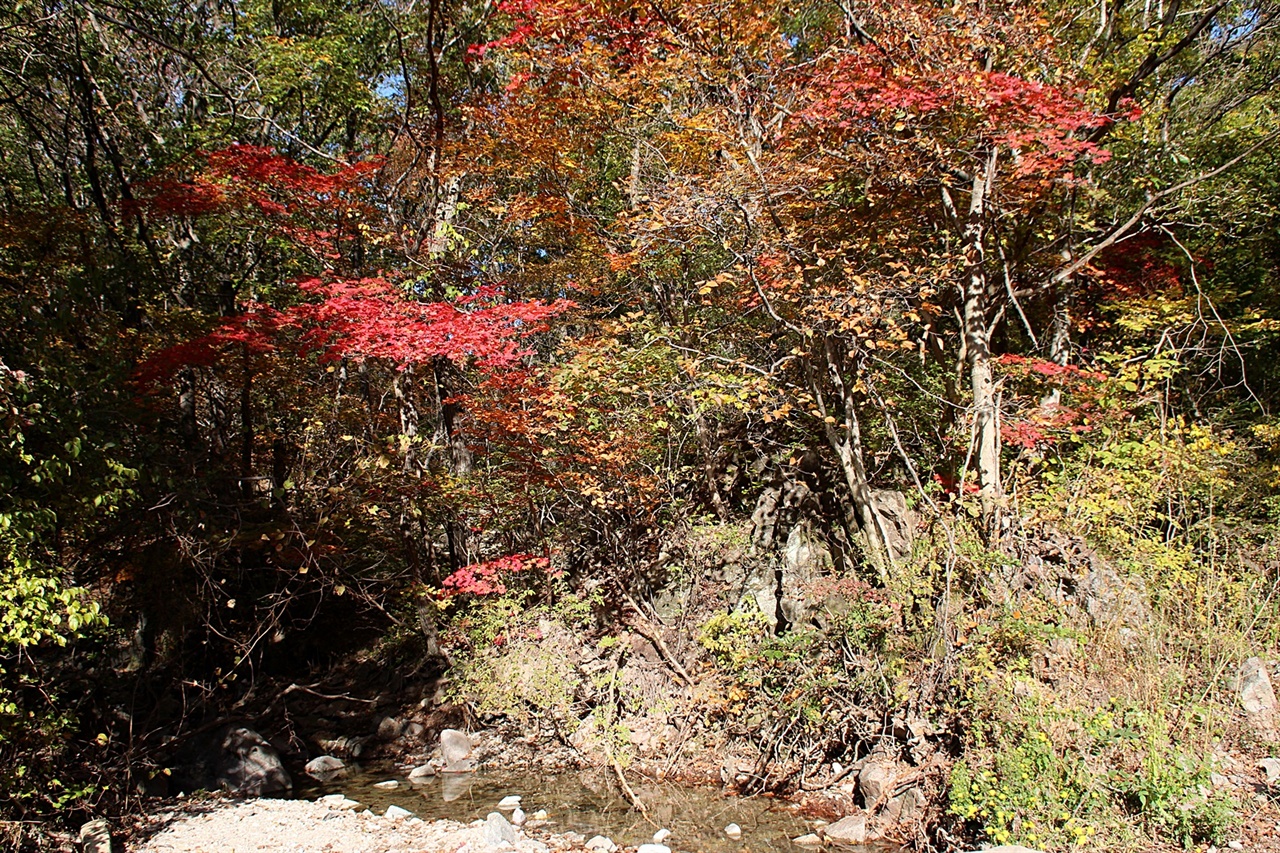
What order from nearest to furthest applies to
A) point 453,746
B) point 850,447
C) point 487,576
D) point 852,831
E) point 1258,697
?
point 1258,697 < point 852,831 < point 850,447 < point 453,746 < point 487,576

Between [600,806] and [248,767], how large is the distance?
145 inches

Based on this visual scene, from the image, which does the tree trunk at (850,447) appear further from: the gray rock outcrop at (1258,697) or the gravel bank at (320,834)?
the gravel bank at (320,834)

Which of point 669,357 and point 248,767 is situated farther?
point 669,357

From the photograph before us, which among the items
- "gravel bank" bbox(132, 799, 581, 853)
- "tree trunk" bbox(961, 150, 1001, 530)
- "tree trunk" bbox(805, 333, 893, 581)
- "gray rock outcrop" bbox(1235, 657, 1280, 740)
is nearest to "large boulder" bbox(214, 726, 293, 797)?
"gravel bank" bbox(132, 799, 581, 853)

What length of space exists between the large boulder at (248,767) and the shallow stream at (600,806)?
1.00 ft

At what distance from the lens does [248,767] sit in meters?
7.02

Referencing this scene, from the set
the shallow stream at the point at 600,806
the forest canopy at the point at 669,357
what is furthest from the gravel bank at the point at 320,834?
the forest canopy at the point at 669,357

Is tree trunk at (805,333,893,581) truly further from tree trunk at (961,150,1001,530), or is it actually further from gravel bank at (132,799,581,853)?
gravel bank at (132,799,581,853)

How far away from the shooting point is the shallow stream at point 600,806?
18.0ft

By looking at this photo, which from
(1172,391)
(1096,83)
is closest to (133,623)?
(1096,83)

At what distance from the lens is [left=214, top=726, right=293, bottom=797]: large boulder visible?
270 inches

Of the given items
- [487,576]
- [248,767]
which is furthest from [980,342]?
[248,767]

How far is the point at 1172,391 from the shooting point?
26.5 feet

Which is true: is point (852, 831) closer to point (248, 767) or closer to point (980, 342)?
point (980, 342)
